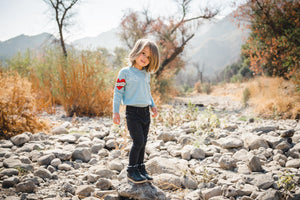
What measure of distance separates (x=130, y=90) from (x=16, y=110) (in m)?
2.66

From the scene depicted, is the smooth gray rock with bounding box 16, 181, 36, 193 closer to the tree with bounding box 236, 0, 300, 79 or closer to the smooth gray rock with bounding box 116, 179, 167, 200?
the smooth gray rock with bounding box 116, 179, 167, 200

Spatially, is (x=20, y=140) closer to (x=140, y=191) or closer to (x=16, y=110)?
(x=16, y=110)

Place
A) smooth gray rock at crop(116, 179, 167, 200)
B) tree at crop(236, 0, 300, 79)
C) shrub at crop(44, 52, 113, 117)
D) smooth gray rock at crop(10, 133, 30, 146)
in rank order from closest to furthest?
smooth gray rock at crop(116, 179, 167, 200) < smooth gray rock at crop(10, 133, 30, 146) < shrub at crop(44, 52, 113, 117) < tree at crop(236, 0, 300, 79)

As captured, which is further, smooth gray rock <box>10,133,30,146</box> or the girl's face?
smooth gray rock <box>10,133,30,146</box>

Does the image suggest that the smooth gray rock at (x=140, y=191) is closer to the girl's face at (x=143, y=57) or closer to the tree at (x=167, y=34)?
the girl's face at (x=143, y=57)

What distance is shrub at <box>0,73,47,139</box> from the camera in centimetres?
344

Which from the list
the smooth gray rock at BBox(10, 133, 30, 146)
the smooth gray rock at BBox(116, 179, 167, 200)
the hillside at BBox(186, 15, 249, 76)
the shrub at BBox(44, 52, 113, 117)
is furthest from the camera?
the hillside at BBox(186, 15, 249, 76)

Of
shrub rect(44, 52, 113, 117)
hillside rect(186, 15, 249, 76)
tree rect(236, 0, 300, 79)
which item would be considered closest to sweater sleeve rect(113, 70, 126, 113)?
shrub rect(44, 52, 113, 117)

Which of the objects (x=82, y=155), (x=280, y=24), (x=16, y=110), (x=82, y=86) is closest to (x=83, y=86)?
(x=82, y=86)

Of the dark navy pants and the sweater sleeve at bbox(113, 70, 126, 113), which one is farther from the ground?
the sweater sleeve at bbox(113, 70, 126, 113)

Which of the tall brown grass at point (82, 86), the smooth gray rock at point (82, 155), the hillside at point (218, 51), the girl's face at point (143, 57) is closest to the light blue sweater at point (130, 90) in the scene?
the girl's face at point (143, 57)

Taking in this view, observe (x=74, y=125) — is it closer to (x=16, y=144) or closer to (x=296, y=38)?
(x=16, y=144)

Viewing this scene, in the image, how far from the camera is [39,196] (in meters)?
1.84

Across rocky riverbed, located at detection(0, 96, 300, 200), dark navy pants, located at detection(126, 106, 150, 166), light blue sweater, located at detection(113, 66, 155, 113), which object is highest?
light blue sweater, located at detection(113, 66, 155, 113)
